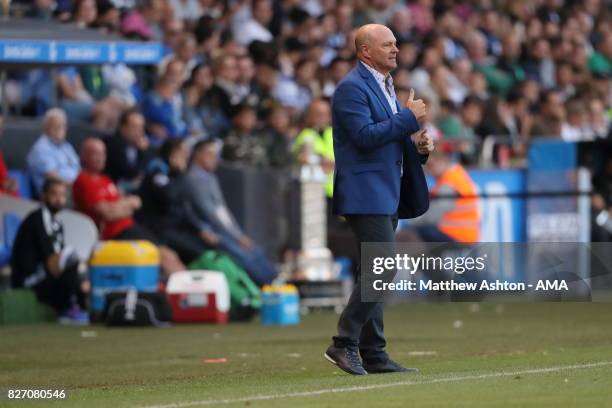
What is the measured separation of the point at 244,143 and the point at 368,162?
10.9 metres

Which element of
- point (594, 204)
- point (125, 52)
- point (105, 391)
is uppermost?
point (125, 52)

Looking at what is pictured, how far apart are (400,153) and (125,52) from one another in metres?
6.58

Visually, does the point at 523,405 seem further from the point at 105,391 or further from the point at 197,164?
the point at 197,164

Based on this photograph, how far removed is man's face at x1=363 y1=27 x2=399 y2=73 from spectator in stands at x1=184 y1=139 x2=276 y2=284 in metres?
8.61

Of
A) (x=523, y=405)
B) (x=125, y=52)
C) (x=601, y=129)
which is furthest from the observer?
(x=601, y=129)

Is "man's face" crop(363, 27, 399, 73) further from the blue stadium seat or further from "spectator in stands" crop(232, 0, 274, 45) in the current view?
"spectator in stands" crop(232, 0, 274, 45)

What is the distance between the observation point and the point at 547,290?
11797mm

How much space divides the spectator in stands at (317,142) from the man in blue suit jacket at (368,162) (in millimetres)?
10188

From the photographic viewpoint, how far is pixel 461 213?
22.5 m

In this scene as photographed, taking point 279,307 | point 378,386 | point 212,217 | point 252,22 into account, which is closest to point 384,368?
point 378,386

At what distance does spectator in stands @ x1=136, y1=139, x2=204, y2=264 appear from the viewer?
19.7m

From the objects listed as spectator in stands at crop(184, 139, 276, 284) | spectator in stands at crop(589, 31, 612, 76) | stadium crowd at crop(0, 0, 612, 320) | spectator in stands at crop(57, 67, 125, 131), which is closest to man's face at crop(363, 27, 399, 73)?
stadium crowd at crop(0, 0, 612, 320)

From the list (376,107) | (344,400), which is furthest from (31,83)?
(344,400)

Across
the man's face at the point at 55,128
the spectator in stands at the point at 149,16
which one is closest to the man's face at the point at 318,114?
the spectator in stands at the point at 149,16
